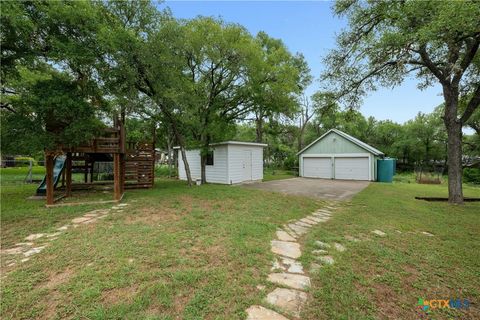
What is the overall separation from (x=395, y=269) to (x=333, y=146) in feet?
49.3

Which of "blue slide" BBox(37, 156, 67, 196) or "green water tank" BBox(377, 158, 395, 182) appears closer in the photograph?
"blue slide" BBox(37, 156, 67, 196)

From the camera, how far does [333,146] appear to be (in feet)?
55.1

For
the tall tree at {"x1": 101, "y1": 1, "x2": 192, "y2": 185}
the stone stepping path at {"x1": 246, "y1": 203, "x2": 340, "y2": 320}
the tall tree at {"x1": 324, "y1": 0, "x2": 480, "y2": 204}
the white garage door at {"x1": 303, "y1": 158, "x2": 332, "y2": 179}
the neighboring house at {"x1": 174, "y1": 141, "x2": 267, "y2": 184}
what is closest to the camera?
the stone stepping path at {"x1": 246, "y1": 203, "x2": 340, "y2": 320}

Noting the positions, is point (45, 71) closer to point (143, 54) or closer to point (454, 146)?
point (143, 54)

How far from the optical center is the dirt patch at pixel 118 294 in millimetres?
2059

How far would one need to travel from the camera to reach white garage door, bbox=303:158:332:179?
17.0m

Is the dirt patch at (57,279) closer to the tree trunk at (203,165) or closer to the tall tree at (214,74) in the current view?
the tall tree at (214,74)

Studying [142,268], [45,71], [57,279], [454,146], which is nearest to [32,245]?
[57,279]

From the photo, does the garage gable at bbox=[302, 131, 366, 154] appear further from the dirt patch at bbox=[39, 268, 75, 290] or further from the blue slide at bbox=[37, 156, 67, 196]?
the dirt patch at bbox=[39, 268, 75, 290]

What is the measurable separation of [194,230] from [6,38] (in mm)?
6589

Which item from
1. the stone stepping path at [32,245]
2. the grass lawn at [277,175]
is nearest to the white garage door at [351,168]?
the grass lawn at [277,175]

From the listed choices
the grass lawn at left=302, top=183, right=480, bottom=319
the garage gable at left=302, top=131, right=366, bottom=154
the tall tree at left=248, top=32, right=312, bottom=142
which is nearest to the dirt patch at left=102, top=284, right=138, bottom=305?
the grass lawn at left=302, top=183, right=480, bottom=319

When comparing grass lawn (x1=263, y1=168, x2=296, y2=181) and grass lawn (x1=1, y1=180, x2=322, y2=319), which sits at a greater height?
grass lawn (x1=263, y1=168, x2=296, y2=181)

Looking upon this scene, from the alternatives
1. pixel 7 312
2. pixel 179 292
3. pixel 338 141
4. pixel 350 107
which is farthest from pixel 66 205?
pixel 338 141
